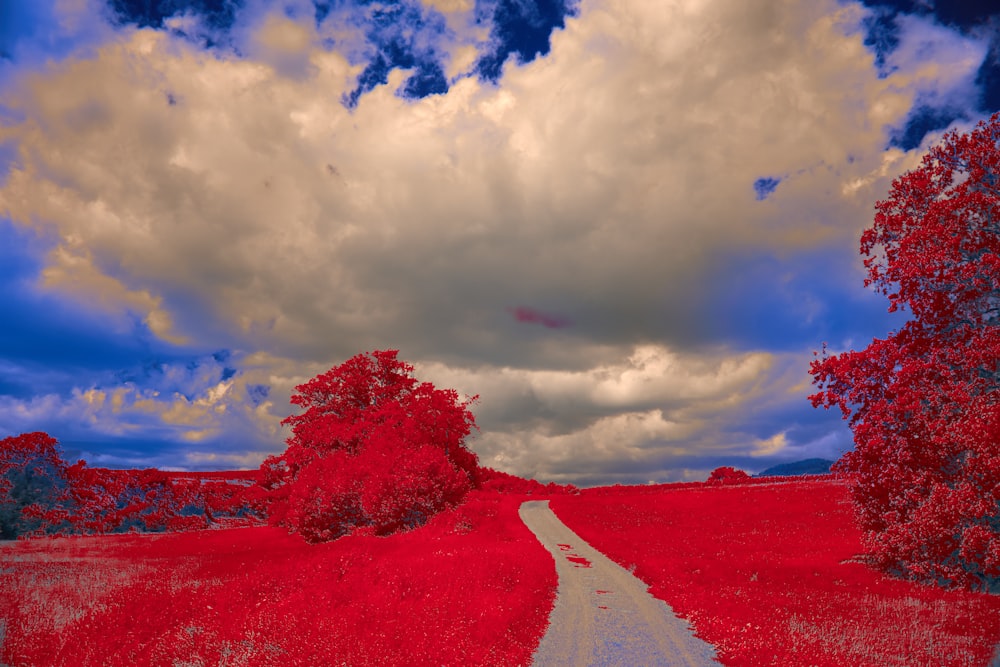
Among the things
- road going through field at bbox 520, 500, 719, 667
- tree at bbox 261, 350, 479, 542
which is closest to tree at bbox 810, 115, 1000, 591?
road going through field at bbox 520, 500, 719, 667

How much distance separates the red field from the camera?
1212cm

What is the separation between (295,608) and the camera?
49.4ft

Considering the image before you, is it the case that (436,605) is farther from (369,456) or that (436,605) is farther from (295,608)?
(369,456)

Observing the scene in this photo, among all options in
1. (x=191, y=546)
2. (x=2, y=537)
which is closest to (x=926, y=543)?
(x=191, y=546)

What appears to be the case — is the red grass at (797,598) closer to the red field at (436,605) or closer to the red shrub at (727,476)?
the red field at (436,605)

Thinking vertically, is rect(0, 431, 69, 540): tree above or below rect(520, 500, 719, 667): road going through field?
above

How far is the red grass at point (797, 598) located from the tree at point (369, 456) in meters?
11.6

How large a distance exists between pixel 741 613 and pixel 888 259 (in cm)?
1550

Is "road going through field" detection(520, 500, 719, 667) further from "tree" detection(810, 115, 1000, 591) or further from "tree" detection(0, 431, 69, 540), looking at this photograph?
"tree" detection(0, 431, 69, 540)

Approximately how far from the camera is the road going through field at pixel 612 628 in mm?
11805

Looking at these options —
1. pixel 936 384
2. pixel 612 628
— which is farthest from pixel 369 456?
pixel 936 384

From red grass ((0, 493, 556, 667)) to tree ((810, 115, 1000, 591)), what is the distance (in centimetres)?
1367

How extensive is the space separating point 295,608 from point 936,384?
915 inches

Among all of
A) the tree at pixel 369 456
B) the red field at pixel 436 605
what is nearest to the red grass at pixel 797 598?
the red field at pixel 436 605
